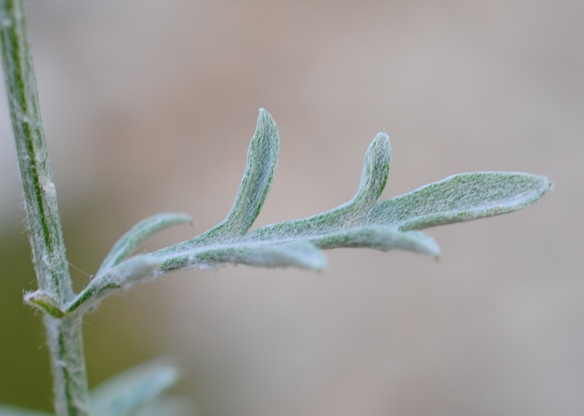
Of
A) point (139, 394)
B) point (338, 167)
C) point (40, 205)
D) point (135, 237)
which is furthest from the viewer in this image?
point (338, 167)

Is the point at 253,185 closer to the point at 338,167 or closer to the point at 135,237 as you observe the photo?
the point at 135,237

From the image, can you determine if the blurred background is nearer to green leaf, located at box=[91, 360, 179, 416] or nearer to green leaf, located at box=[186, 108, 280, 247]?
green leaf, located at box=[91, 360, 179, 416]

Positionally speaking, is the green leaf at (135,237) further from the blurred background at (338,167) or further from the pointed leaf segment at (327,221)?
the blurred background at (338,167)

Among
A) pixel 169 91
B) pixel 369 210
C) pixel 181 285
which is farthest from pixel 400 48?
pixel 369 210

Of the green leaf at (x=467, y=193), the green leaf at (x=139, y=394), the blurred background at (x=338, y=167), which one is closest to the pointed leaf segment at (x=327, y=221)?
the green leaf at (x=467, y=193)

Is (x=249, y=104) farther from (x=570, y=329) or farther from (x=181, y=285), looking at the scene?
(x=570, y=329)

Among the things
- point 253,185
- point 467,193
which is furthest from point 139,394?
point 467,193
